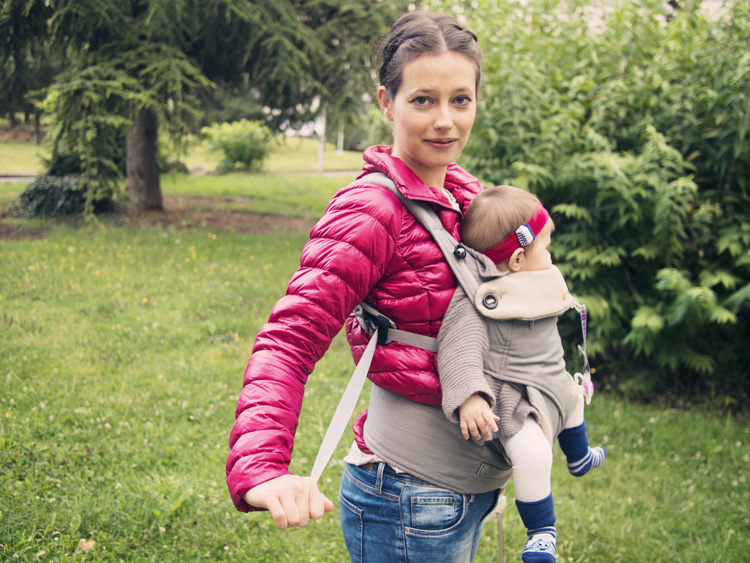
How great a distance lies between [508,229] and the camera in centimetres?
163

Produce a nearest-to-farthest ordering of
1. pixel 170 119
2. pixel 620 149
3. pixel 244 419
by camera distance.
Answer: pixel 244 419, pixel 620 149, pixel 170 119

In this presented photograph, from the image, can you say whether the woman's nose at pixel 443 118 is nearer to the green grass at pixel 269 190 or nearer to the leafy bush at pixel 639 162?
the leafy bush at pixel 639 162

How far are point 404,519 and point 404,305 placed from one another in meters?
0.54

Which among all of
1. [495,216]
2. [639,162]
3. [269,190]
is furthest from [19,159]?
[495,216]

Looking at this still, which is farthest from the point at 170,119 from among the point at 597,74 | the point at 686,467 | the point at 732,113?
the point at 686,467

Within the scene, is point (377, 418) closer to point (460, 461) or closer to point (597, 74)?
point (460, 461)

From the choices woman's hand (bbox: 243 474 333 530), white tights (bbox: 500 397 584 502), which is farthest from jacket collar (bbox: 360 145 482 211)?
woman's hand (bbox: 243 474 333 530)

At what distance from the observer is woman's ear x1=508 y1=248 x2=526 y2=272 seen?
1.67 m

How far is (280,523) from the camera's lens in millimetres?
1126

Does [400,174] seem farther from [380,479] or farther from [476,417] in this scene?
[380,479]

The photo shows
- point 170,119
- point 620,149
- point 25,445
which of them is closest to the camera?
point 25,445

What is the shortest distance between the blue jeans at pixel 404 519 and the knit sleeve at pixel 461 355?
234 mm

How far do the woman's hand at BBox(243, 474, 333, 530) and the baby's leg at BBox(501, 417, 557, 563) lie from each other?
1.89ft

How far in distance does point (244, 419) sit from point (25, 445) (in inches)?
121
